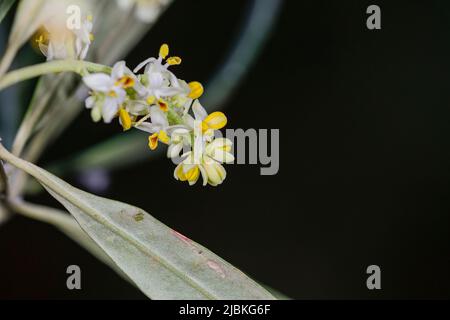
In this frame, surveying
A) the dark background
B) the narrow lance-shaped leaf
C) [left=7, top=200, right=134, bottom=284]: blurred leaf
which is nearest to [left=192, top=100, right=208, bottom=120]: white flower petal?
the narrow lance-shaped leaf

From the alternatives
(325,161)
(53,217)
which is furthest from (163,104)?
(325,161)

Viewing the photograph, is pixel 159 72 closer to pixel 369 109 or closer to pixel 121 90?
pixel 121 90

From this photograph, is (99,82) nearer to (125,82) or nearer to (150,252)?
(125,82)

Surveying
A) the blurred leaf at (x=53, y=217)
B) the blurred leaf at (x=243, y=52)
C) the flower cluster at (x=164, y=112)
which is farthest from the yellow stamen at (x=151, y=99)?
the blurred leaf at (x=243, y=52)

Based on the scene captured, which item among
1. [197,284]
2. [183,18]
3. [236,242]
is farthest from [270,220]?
[197,284]

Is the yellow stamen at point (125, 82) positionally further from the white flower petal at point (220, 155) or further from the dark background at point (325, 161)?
the dark background at point (325, 161)
